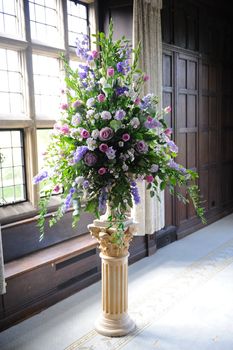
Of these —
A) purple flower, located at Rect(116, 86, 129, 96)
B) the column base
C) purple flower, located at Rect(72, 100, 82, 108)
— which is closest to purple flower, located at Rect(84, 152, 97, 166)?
purple flower, located at Rect(72, 100, 82, 108)

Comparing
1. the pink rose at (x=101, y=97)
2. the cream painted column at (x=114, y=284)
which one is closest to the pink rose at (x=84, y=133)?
the pink rose at (x=101, y=97)

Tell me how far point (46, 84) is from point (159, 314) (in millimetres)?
2313

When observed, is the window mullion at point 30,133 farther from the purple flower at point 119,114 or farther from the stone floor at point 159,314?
the purple flower at point 119,114

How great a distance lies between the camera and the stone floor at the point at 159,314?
264 centimetres

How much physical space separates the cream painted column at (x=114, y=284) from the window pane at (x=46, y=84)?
154cm

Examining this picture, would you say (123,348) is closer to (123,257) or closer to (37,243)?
(123,257)

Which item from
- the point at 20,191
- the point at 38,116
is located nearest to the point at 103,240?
the point at 20,191

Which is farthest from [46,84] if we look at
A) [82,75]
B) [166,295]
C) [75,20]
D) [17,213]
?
[166,295]

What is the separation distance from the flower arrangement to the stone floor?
2.94 ft

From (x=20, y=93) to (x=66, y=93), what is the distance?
3.62ft

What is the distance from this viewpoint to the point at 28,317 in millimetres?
3023

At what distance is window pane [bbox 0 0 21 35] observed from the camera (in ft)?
10.8

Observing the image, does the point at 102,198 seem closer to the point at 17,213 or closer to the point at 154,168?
the point at 154,168

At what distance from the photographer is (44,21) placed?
366cm
